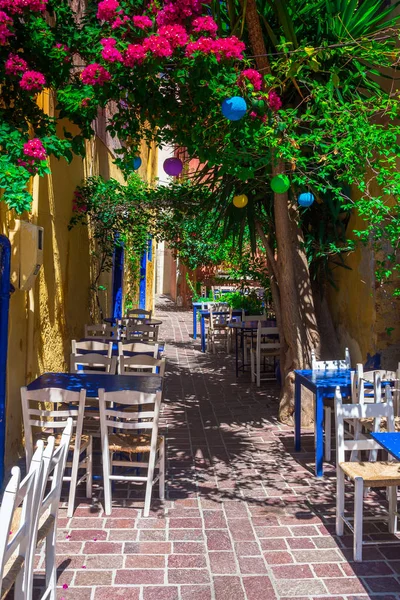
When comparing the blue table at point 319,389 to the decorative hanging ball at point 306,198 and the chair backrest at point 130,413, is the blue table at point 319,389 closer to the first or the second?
the chair backrest at point 130,413

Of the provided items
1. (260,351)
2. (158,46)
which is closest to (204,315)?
(260,351)

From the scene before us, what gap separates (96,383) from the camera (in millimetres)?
5137

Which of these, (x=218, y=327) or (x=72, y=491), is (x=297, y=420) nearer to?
(x=72, y=491)

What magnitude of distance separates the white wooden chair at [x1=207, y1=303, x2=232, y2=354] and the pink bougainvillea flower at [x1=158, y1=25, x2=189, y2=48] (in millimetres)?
7815

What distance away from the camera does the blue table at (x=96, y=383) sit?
4.92m

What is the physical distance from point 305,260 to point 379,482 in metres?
3.80

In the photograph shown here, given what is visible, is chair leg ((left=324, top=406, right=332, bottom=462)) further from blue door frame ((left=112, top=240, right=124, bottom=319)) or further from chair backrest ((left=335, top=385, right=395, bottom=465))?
blue door frame ((left=112, top=240, right=124, bottom=319))

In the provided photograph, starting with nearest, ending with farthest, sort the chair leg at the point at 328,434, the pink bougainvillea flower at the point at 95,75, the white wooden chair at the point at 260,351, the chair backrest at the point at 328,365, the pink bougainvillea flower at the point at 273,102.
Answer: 1. the pink bougainvillea flower at the point at 95,75
2. the pink bougainvillea flower at the point at 273,102
3. the chair leg at the point at 328,434
4. the chair backrest at the point at 328,365
5. the white wooden chair at the point at 260,351

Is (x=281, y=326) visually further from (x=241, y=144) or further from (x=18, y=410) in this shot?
(x=18, y=410)

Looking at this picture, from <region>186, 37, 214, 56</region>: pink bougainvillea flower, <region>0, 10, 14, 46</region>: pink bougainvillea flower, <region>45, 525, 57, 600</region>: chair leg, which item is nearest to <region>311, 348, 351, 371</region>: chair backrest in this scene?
<region>186, 37, 214, 56</region>: pink bougainvillea flower

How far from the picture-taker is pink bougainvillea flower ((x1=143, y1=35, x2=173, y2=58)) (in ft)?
14.2

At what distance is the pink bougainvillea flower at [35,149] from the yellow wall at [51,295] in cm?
119

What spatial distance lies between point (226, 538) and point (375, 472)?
0.98m

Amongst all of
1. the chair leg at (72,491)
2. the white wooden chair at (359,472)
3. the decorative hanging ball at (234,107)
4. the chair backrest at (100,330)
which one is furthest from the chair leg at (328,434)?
the chair backrest at (100,330)
